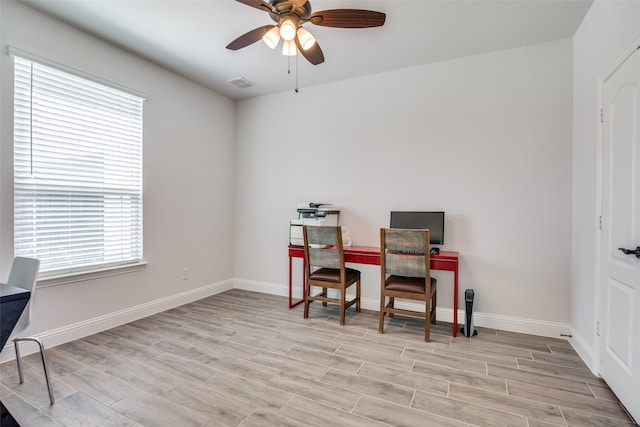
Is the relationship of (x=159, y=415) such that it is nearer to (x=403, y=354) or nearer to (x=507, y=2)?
(x=403, y=354)

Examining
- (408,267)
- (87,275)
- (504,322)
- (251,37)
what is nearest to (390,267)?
(408,267)

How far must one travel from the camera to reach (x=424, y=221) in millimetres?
3281

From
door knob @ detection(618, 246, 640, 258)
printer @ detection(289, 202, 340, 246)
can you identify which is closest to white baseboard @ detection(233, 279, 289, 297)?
printer @ detection(289, 202, 340, 246)

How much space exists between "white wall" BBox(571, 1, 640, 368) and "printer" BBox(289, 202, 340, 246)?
2.33 metres

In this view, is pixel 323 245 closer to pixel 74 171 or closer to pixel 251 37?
pixel 251 37

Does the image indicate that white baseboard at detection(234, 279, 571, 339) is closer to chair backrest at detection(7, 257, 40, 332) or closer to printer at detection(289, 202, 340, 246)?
printer at detection(289, 202, 340, 246)

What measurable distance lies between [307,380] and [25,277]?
1.94 m

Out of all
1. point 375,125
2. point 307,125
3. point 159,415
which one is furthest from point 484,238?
point 159,415

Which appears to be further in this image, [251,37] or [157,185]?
[157,185]

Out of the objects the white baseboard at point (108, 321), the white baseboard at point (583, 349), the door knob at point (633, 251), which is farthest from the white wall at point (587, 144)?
the white baseboard at point (108, 321)

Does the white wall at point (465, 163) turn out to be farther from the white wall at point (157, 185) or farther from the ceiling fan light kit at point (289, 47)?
the ceiling fan light kit at point (289, 47)

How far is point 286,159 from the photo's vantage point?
4.26 meters

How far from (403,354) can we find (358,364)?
1.41 feet

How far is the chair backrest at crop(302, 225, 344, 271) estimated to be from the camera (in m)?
3.18
